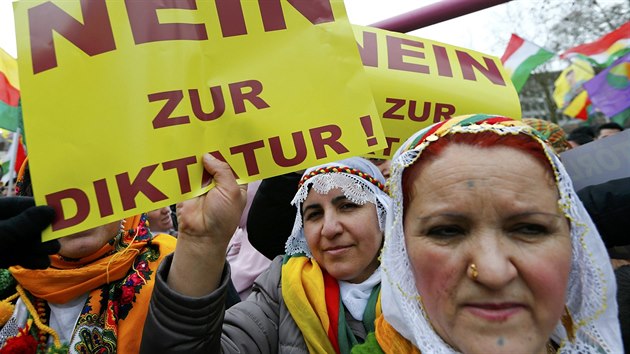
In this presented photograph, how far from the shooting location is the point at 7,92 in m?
3.63

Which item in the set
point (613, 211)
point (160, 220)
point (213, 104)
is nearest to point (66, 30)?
point (213, 104)

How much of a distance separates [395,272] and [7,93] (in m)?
3.57

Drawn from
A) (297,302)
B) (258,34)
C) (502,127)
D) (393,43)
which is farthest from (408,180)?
(393,43)

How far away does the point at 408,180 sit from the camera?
1312mm

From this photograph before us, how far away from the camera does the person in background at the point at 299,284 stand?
4.39 ft

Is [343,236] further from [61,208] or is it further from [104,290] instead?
[61,208]

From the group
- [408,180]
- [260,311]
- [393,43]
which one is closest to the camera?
[408,180]

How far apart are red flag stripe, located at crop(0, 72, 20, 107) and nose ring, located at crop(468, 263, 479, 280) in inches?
147

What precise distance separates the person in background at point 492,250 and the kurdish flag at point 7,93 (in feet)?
11.3

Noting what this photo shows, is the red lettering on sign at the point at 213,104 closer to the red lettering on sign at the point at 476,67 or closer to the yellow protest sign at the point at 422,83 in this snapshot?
the yellow protest sign at the point at 422,83

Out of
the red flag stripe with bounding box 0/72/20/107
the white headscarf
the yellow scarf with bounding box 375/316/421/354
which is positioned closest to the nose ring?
the white headscarf

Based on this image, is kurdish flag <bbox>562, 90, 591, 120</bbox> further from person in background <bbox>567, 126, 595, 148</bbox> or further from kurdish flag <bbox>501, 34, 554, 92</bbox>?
kurdish flag <bbox>501, 34, 554, 92</bbox>

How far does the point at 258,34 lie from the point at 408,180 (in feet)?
2.04

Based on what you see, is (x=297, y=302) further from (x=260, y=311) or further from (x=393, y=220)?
(x=393, y=220)
